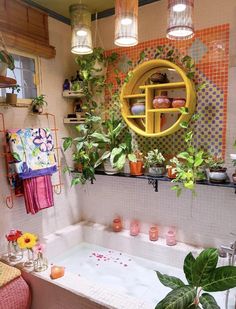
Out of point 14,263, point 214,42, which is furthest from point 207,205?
point 14,263

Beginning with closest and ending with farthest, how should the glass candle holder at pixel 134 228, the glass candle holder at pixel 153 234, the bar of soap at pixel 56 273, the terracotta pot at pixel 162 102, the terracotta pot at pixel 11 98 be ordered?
1. the bar of soap at pixel 56 273
2. the terracotta pot at pixel 11 98
3. the terracotta pot at pixel 162 102
4. the glass candle holder at pixel 153 234
5. the glass candle holder at pixel 134 228

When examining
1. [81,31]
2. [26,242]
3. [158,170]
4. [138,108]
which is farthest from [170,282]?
[81,31]

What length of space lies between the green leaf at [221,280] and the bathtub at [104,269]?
391 mm

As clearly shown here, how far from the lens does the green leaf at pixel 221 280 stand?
1.19 m

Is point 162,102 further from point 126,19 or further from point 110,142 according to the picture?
point 126,19

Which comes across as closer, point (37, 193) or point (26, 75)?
point (37, 193)

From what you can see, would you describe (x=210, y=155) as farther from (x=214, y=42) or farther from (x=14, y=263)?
(x=14, y=263)

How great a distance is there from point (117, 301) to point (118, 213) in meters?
1.16

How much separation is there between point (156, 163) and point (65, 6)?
1.62 metres

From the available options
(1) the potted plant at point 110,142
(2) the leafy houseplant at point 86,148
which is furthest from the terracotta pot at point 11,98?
(1) the potted plant at point 110,142

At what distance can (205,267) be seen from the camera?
1.27 m

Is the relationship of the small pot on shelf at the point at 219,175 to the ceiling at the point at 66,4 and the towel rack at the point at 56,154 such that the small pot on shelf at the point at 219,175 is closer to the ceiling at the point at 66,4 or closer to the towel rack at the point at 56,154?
the towel rack at the point at 56,154

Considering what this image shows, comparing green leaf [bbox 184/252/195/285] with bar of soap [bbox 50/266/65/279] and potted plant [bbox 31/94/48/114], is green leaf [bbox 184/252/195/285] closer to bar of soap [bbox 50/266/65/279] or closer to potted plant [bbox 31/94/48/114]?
bar of soap [bbox 50/266/65/279]

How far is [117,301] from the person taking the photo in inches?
58.9
